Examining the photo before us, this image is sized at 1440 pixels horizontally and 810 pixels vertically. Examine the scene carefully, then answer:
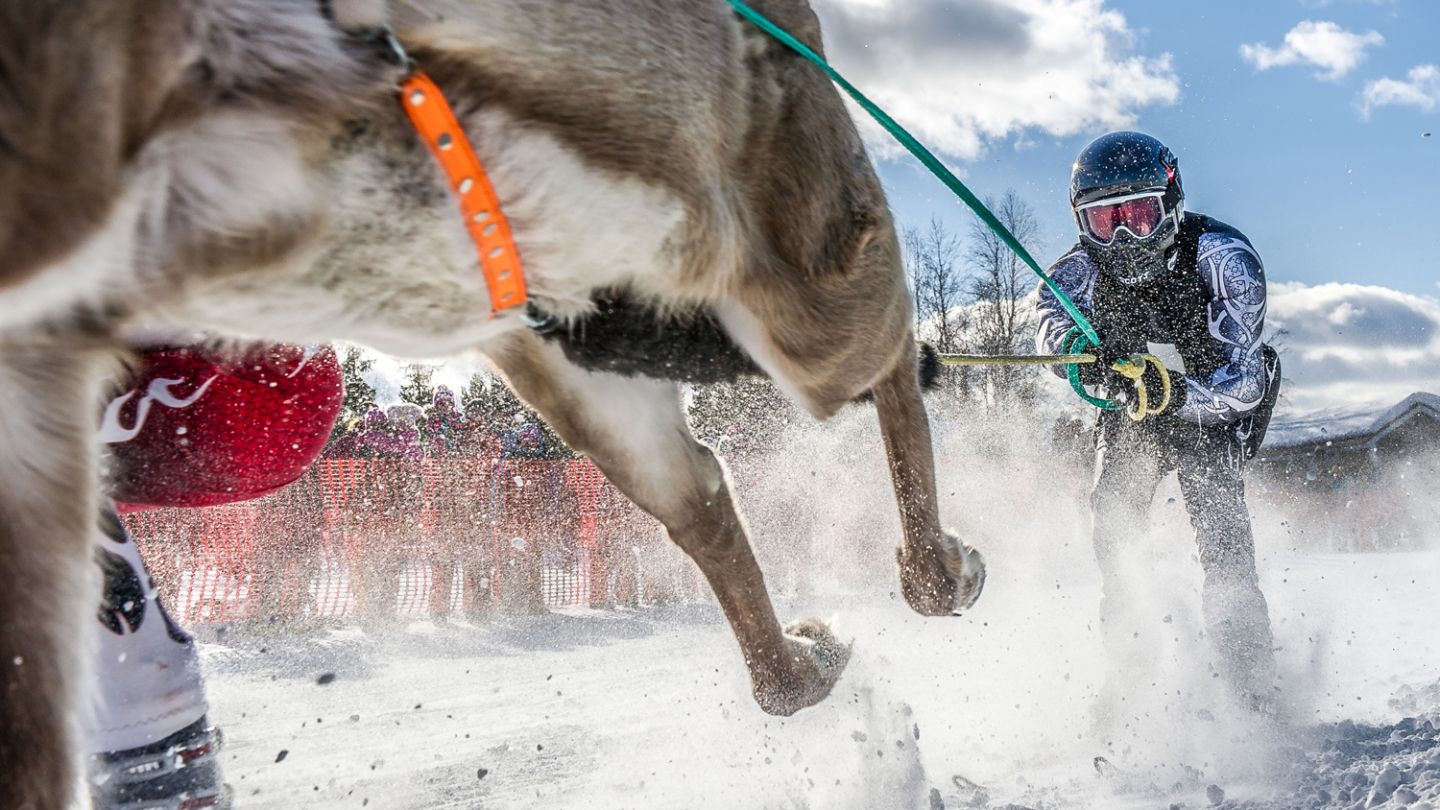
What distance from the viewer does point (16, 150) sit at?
2.83 feet

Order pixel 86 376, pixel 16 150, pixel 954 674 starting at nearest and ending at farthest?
1. pixel 16 150
2. pixel 86 376
3. pixel 954 674

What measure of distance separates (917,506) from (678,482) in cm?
65

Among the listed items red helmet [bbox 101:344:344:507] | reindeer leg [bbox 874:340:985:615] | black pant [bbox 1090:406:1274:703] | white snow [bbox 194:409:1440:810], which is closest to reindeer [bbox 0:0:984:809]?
red helmet [bbox 101:344:344:507]

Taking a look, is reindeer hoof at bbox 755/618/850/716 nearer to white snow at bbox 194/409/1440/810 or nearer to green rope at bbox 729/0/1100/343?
white snow at bbox 194/409/1440/810

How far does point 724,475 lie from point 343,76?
5.94 ft

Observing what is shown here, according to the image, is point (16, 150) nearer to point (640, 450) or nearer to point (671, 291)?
point (671, 291)

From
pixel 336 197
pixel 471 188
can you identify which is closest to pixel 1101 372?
pixel 471 188

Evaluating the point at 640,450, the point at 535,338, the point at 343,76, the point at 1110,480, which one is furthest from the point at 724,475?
the point at 1110,480

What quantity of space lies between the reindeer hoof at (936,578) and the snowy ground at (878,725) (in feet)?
1.79

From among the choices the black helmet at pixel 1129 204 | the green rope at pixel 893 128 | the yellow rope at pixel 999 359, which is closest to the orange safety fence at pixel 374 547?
the black helmet at pixel 1129 204

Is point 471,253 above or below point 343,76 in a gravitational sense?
below

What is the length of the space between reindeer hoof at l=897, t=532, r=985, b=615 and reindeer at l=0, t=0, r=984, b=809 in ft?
3.30

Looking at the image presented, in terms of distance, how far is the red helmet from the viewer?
6.41 ft

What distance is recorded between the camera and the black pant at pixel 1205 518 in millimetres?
4285
